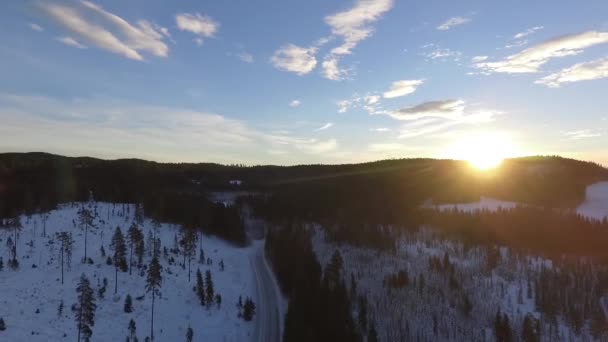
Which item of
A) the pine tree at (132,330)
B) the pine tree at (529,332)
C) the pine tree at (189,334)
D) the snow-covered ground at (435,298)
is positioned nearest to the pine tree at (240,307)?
the pine tree at (189,334)

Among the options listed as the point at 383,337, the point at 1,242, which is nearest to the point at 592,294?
the point at 383,337

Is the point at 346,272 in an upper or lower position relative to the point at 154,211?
lower

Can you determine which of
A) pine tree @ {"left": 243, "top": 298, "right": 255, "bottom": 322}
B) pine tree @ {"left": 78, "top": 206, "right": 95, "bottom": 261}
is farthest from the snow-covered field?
pine tree @ {"left": 78, "top": 206, "right": 95, "bottom": 261}

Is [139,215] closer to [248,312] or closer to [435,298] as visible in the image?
[248,312]

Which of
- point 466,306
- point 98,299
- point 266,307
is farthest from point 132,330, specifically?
point 466,306

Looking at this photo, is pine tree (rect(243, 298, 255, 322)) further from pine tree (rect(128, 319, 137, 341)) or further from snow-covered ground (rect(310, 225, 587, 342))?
snow-covered ground (rect(310, 225, 587, 342))

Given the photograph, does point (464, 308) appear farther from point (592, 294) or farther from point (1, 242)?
point (1, 242)
